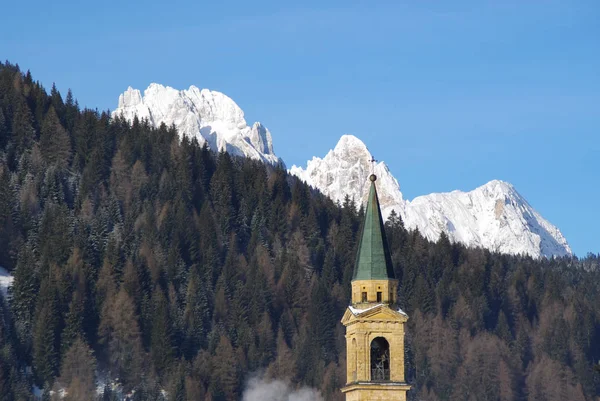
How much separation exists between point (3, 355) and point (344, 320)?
10023cm

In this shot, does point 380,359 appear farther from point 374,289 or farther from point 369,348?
point 374,289

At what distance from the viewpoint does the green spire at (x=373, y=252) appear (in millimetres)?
95000

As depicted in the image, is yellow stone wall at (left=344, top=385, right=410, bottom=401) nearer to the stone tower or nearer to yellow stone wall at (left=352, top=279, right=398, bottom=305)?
the stone tower

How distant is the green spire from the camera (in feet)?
312

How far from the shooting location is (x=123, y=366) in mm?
199375

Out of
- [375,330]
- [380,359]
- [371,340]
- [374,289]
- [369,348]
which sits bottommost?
[380,359]

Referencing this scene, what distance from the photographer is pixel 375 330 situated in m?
94.7

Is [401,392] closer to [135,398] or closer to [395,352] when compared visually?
[395,352]

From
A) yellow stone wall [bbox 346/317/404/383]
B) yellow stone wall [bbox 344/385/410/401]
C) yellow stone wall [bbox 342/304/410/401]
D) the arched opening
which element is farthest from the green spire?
yellow stone wall [bbox 344/385/410/401]

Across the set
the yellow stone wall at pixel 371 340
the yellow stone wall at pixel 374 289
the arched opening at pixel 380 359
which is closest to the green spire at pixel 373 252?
the yellow stone wall at pixel 374 289

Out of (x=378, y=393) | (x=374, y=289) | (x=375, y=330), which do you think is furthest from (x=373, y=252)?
(x=378, y=393)

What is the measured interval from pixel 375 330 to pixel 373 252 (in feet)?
12.6

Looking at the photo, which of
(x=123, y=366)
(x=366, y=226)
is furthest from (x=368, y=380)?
(x=123, y=366)

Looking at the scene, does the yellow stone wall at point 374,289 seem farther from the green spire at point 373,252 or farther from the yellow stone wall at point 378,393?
the yellow stone wall at point 378,393
